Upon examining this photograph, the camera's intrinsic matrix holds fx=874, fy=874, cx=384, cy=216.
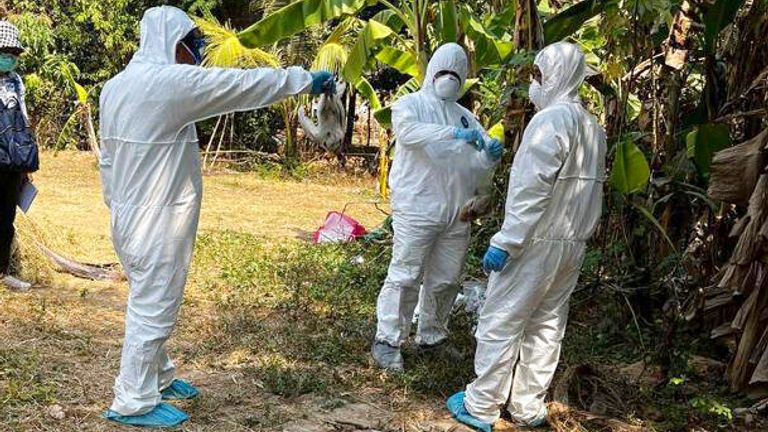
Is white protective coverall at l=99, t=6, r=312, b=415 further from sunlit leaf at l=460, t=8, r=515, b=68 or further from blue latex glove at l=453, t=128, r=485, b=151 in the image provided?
sunlit leaf at l=460, t=8, r=515, b=68

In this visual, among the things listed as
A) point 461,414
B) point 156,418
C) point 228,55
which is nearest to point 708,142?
point 461,414

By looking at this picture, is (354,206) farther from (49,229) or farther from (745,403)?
(745,403)

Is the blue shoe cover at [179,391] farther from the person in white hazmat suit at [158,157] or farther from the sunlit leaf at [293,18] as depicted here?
the sunlit leaf at [293,18]

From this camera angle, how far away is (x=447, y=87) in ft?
15.6

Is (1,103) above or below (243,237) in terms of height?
above

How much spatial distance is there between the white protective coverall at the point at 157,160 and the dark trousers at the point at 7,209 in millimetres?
2481

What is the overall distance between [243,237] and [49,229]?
182 centimetres

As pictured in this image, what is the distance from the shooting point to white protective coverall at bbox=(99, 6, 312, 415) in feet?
11.5

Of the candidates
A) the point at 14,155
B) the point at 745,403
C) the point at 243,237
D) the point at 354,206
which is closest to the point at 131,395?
the point at 14,155

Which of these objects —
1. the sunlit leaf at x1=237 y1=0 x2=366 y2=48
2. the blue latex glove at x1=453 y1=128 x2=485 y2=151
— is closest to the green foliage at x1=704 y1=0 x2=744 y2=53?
the blue latex glove at x1=453 y1=128 x2=485 y2=151

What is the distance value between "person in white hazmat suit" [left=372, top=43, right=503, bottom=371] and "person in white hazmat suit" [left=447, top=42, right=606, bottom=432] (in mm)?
730

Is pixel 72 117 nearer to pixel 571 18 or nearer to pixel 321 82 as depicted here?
pixel 571 18

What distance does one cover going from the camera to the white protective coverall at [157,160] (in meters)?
3.50

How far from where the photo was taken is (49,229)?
24.0 ft
